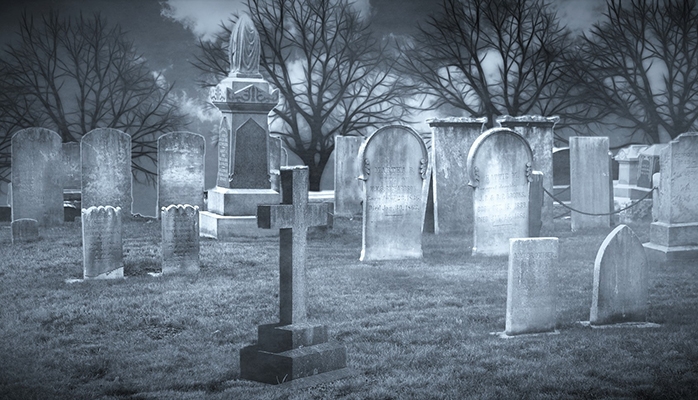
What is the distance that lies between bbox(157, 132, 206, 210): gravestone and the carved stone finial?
2.41 meters

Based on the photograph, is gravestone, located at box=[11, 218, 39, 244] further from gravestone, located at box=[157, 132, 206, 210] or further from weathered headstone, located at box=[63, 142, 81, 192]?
weathered headstone, located at box=[63, 142, 81, 192]

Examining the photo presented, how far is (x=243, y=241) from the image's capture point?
13.3 meters

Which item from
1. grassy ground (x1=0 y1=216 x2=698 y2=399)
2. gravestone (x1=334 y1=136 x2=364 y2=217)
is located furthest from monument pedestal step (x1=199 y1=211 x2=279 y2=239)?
gravestone (x1=334 y1=136 x2=364 y2=217)

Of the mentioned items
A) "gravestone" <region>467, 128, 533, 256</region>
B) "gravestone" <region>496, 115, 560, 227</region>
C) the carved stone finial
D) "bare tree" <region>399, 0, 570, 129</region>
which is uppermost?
"bare tree" <region>399, 0, 570, 129</region>

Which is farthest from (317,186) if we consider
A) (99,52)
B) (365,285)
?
(365,285)

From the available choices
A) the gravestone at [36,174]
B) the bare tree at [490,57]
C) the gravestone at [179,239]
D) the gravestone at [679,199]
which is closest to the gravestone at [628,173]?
the bare tree at [490,57]

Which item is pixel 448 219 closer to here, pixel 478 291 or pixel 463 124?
pixel 463 124

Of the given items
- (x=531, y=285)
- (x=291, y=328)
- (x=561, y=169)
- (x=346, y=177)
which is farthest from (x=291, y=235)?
(x=561, y=169)

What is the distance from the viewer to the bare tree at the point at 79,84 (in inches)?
A: 907

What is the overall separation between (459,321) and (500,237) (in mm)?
4431

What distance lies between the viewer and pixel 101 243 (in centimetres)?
988

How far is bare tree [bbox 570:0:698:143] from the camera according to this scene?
24.3 meters

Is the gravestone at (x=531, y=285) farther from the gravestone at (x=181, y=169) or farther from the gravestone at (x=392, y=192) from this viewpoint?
the gravestone at (x=181, y=169)

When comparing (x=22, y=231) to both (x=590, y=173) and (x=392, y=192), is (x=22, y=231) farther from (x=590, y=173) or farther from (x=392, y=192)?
(x=590, y=173)
